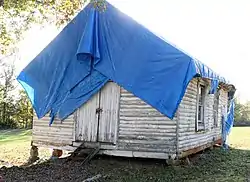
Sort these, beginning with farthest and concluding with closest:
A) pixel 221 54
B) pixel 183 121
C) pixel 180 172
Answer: pixel 221 54, pixel 183 121, pixel 180 172

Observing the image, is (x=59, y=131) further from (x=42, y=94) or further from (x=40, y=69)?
(x=40, y=69)

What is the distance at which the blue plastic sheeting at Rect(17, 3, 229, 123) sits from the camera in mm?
10078

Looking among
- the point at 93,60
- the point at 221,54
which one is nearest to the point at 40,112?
the point at 93,60

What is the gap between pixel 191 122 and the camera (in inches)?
464

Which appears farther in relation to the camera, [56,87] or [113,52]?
[56,87]

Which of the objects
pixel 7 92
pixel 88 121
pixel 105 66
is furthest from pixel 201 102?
pixel 7 92

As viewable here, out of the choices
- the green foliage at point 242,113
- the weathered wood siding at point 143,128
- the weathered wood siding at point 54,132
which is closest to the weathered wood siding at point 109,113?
the weathered wood siding at point 143,128

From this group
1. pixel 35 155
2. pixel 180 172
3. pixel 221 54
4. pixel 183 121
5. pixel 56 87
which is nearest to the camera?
pixel 180 172

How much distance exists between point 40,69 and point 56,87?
1023mm

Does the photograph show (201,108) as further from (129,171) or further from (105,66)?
(129,171)

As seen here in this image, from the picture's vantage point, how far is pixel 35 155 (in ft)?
41.8

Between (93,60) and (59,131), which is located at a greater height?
(93,60)

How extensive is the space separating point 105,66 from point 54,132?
9.39 ft

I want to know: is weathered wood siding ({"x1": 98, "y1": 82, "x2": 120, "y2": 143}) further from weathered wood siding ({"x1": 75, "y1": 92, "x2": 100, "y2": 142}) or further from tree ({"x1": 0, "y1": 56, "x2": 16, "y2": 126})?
tree ({"x1": 0, "y1": 56, "x2": 16, "y2": 126})
